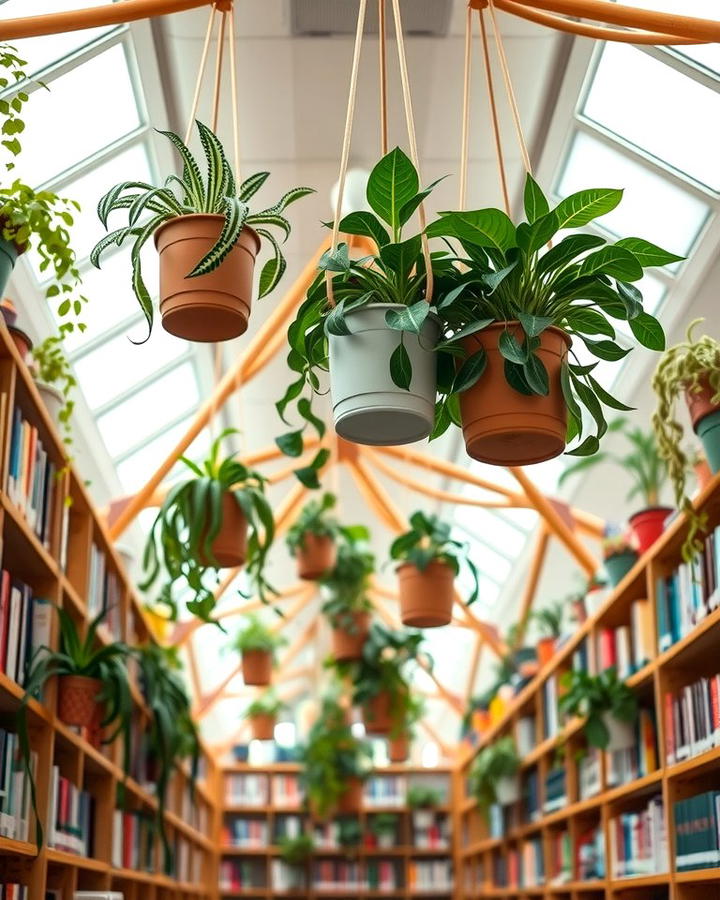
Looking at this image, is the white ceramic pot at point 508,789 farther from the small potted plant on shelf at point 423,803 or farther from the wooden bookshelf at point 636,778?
the small potted plant on shelf at point 423,803

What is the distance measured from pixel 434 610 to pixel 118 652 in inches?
67.3

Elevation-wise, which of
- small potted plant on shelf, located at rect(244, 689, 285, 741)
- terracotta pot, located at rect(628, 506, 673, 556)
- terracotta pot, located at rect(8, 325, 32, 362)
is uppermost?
terracotta pot, located at rect(8, 325, 32, 362)

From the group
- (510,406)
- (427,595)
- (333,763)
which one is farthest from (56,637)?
(333,763)

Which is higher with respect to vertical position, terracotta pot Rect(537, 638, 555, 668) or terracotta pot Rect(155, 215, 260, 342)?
terracotta pot Rect(155, 215, 260, 342)

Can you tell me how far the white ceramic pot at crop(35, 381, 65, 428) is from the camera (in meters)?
3.99

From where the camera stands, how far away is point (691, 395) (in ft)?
11.9

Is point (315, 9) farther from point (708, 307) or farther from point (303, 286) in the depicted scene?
point (708, 307)

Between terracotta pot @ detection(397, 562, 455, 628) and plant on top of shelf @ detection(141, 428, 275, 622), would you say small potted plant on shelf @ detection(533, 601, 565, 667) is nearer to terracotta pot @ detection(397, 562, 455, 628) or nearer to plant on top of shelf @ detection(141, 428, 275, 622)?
terracotta pot @ detection(397, 562, 455, 628)

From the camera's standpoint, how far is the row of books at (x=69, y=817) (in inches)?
161

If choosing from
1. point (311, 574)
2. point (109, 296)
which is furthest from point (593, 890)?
point (109, 296)

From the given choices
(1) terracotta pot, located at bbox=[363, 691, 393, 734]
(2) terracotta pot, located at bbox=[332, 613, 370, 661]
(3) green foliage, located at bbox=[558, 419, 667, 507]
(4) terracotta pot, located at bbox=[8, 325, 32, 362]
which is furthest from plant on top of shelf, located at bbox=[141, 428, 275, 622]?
(1) terracotta pot, located at bbox=[363, 691, 393, 734]

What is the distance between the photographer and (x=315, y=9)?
4734 mm

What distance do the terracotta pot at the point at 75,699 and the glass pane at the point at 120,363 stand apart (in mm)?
2725

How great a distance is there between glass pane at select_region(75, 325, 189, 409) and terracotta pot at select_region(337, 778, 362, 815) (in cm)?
582
